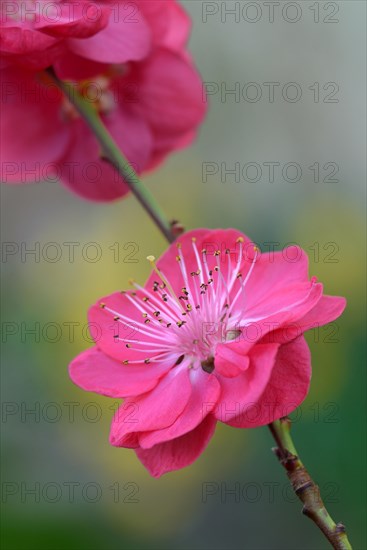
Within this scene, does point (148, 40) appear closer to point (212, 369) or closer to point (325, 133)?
point (212, 369)

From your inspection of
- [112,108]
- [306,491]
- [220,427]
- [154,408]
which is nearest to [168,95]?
[112,108]

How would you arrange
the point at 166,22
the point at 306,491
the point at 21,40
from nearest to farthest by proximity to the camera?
the point at 306,491
the point at 21,40
the point at 166,22

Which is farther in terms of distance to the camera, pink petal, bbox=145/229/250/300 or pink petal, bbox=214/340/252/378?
pink petal, bbox=145/229/250/300

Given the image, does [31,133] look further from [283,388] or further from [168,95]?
[283,388]

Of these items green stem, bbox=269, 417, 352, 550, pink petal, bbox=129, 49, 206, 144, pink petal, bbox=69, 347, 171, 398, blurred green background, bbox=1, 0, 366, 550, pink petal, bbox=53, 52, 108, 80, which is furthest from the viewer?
blurred green background, bbox=1, 0, 366, 550

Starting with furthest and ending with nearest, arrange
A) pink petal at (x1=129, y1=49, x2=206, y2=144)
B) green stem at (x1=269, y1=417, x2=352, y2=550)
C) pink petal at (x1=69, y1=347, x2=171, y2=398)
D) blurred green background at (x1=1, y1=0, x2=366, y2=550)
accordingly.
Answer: blurred green background at (x1=1, y1=0, x2=366, y2=550)
pink petal at (x1=129, y1=49, x2=206, y2=144)
pink petal at (x1=69, y1=347, x2=171, y2=398)
green stem at (x1=269, y1=417, x2=352, y2=550)

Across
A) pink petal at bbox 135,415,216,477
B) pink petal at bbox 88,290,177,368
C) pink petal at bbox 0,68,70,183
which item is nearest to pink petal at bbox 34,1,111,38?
pink petal at bbox 0,68,70,183

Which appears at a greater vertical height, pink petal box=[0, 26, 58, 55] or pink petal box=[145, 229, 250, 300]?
pink petal box=[0, 26, 58, 55]

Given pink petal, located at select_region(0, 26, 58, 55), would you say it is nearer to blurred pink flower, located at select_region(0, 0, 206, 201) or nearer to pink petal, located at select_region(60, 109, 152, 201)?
blurred pink flower, located at select_region(0, 0, 206, 201)

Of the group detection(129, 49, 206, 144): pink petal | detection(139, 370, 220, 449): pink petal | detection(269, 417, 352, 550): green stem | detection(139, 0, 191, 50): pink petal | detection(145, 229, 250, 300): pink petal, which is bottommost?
detection(269, 417, 352, 550): green stem
